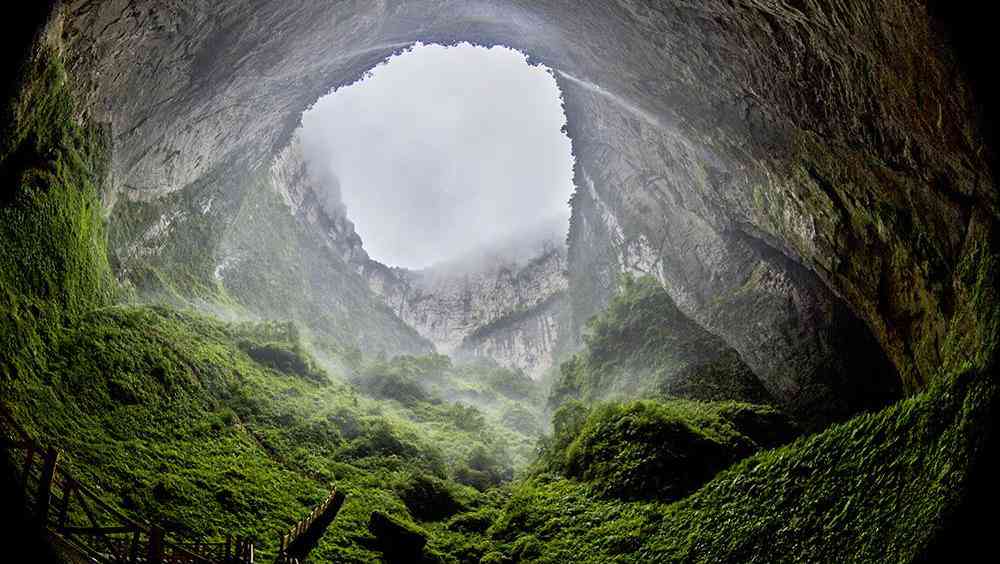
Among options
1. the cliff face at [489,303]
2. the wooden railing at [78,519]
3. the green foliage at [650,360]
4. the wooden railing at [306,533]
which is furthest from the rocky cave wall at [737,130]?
the cliff face at [489,303]

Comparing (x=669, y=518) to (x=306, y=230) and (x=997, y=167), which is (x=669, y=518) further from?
(x=306, y=230)

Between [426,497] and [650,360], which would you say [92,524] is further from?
[650,360]

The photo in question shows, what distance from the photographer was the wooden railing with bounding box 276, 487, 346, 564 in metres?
10.1

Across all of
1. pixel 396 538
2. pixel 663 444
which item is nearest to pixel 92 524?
pixel 396 538

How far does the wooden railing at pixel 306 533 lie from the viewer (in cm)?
1009

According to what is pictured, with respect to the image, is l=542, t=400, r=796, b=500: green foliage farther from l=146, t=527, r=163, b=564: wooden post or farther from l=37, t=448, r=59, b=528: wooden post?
l=37, t=448, r=59, b=528: wooden post

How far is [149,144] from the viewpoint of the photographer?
16.0 metres

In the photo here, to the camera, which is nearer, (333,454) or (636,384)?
(333,454)

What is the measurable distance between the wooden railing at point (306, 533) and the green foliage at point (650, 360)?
11576 mm

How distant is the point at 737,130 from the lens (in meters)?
13.1

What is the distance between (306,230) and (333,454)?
1099 inches

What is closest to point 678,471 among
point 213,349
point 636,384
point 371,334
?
point 636,384

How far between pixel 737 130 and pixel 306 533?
13.6m

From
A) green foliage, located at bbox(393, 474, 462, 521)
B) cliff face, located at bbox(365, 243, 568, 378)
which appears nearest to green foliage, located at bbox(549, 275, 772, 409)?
green foliage, located at bbox(393, 474, 462, 521)
